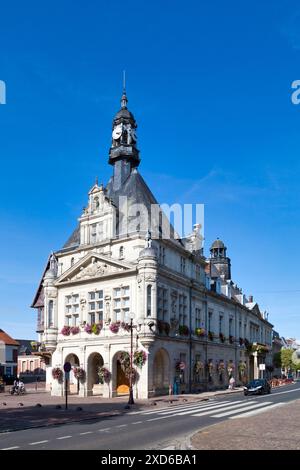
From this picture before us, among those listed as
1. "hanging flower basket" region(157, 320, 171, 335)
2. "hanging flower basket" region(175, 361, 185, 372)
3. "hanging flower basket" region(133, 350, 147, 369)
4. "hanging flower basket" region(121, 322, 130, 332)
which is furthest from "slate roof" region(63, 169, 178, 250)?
"hanging flower basket" region(175, 361, 185, 372)

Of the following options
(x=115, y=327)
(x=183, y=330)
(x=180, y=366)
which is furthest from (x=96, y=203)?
(x=180, y=366)

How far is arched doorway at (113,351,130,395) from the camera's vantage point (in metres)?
39.9

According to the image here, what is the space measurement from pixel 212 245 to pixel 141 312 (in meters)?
41.0

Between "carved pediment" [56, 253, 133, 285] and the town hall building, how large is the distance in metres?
0.09

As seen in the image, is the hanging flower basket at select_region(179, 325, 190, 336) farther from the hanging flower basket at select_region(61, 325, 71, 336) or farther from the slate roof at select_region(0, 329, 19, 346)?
the slate roof at select_region(0, 329, 19, 346)

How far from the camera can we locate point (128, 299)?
41906 mm

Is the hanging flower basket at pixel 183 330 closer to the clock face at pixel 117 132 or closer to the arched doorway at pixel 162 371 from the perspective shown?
the arched doorway at pixel 162 371

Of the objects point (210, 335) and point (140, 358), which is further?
point (210, 335)

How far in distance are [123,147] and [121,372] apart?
21438 millimetres

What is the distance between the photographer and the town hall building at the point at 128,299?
40344mm

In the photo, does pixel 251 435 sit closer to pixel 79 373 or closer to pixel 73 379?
pixel 79 373
